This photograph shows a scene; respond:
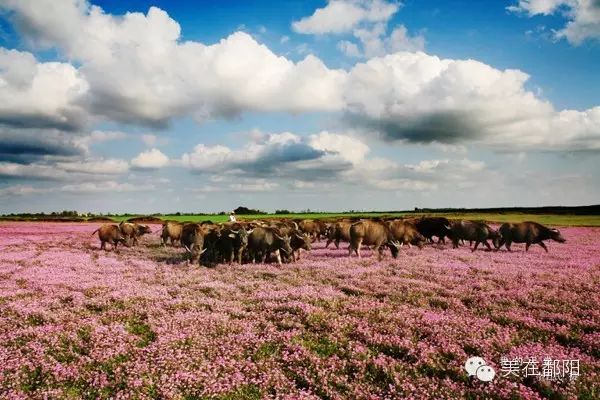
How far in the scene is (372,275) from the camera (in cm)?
1811

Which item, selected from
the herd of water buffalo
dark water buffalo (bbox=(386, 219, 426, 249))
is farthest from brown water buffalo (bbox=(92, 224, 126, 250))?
dark water buffalo (bbox=(386, 219, 426, 249))

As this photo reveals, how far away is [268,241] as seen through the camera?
74.0ft

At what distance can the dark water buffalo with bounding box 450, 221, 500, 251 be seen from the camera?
97.7 ft

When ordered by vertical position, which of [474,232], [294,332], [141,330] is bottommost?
[141,330]

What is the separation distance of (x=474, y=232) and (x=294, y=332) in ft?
78.5

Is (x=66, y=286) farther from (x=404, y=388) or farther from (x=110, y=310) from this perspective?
(x=404, y=388)

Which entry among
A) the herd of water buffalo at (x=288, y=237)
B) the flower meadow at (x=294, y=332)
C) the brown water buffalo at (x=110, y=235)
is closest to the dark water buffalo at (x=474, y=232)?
the herd of water buffalo at (x=288, y=237)

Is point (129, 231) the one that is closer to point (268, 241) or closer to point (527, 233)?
point (268, 241)

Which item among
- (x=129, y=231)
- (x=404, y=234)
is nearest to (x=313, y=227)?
(x=404, y=234)

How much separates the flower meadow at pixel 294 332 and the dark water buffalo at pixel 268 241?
322 centimetres

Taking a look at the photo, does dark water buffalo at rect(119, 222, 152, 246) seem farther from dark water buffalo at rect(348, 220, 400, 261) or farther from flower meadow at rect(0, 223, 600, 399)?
dark water buffalo at rect(348, 220, 400, 261)

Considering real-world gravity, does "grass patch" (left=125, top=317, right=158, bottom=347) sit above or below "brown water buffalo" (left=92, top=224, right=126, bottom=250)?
below

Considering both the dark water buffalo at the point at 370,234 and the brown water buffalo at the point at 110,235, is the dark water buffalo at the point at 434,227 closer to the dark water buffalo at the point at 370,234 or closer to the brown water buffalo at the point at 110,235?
the dark water buffalo at the point at 370,234

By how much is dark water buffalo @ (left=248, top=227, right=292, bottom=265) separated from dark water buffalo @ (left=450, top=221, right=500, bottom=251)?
1481 centimetres
